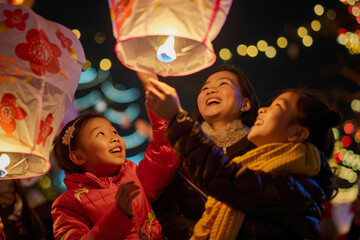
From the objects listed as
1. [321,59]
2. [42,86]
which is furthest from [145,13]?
[321,59]

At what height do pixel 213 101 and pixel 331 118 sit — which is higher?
pixel 331 118

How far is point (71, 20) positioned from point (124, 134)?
1.30 metres

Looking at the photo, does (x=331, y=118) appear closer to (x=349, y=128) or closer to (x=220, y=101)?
(x=220, y=101)

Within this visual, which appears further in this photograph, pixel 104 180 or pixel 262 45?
pixel 262 45

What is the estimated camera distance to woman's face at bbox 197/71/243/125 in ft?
5.43

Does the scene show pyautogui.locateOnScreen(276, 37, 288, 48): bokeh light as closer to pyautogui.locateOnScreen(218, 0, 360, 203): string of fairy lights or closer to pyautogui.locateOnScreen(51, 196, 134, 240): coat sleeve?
Result: pyautogui.locateOnScreen(218, 0, 360, 203): string of fairy lights

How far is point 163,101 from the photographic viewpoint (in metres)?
1.12

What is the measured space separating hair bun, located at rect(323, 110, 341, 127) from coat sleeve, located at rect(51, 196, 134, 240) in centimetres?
73

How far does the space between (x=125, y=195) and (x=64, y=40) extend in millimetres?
637

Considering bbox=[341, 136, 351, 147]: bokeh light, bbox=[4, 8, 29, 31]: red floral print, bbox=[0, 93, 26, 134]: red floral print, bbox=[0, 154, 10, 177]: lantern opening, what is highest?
bbox=[4, 8, 29, 31]: red floral print

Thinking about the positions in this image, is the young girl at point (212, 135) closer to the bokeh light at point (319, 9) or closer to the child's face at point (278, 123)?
the child's face at point (278, 123)

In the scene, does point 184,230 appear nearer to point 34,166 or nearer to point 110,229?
point 110,229

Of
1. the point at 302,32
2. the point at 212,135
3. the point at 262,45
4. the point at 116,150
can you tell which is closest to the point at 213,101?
the point at 212,135

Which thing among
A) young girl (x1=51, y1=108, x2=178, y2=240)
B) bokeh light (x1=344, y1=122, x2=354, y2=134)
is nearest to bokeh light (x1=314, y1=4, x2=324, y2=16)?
bokeh light (x1=344, y1=122, x2=354, y2=134)
